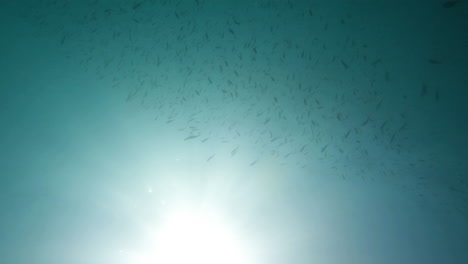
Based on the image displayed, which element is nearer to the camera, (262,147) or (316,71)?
(316,71)

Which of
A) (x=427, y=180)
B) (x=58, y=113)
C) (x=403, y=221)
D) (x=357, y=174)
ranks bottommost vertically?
(x=403, y=221)

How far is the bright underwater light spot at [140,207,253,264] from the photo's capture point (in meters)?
6.49

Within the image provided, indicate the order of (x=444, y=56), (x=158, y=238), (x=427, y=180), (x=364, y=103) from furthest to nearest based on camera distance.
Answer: (x=158, y=238)
(x=427, y=180)
(x=364, y=103)
(x=444, y=56)

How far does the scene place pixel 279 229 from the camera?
6.69 m

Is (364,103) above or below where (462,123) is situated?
above

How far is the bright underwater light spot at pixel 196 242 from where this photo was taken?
649 centimetres

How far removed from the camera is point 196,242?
22.0 ft

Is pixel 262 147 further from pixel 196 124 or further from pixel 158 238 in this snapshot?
pixel 158 238

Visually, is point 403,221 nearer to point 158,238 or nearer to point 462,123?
point 462,123

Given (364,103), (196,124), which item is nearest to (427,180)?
(364,103)

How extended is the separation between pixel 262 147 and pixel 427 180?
374 centimetres

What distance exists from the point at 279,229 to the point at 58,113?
5.29 m

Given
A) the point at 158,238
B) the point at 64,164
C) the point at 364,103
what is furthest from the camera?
the point at 158,238

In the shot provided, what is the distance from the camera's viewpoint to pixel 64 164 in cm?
583
